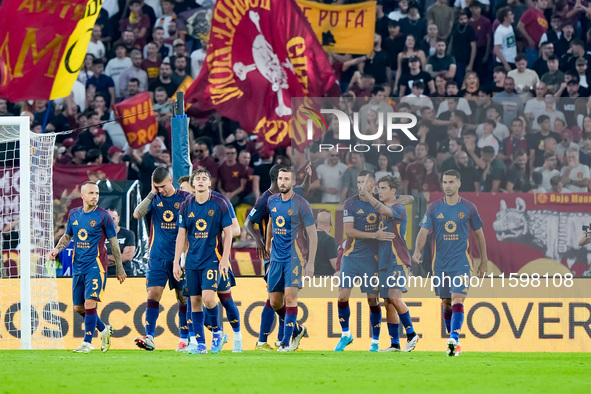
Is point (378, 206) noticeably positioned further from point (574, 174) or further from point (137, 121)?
point (137, 121)

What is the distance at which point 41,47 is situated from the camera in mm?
14789

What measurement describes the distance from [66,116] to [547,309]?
8.94 m

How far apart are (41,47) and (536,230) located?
7340mm

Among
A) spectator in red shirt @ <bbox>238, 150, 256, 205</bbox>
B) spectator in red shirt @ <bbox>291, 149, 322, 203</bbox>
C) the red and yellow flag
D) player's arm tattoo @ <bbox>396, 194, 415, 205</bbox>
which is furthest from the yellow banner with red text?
the red and yellow flag

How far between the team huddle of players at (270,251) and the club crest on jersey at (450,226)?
0.04 feet

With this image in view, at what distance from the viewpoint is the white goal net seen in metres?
13.0

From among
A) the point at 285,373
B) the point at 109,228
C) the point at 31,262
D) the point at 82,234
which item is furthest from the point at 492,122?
the point at 285,373

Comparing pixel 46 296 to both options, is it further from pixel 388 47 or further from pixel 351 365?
pixel 388 47

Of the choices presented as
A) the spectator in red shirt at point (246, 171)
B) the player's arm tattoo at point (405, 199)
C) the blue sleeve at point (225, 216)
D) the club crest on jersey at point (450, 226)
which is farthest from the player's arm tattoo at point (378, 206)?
the spectator in red shirt at point (246, 171)

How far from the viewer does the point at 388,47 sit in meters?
18.4

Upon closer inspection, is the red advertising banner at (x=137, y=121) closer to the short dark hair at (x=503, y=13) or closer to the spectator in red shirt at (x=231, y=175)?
the spectator in red shirt at (x=231, y=175)

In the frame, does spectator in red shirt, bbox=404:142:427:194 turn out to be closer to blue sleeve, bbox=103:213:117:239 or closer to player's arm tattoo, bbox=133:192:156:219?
player's arm tattoo, bbox=133:192:156:219

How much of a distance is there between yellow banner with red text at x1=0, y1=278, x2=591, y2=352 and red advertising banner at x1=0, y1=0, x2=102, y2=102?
2.85 m

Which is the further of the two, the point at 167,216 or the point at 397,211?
the point at 397,211
